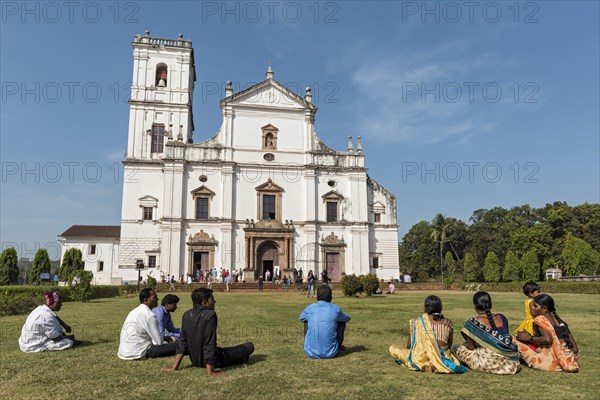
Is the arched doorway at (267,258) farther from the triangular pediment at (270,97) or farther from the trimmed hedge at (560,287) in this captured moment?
the trimmed hedge at (560,287)

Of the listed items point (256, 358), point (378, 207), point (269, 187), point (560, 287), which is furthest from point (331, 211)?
point (256, 358)

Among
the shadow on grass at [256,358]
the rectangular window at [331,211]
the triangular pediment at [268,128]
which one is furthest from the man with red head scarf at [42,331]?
the triangular pediment at [268,128]

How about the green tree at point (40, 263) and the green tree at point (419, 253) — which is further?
the green tree at point (419, 253)

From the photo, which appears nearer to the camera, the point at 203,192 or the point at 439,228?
the point at 203,192

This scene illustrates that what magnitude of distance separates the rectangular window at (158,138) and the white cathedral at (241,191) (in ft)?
0.25

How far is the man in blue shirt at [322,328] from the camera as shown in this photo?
625cm

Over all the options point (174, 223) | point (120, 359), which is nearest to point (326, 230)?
point (174, 223)

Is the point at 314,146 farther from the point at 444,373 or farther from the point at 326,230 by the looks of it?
the point at 444,373

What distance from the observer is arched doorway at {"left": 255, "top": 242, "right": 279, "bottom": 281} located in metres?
32.8

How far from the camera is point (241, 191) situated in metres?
33.3

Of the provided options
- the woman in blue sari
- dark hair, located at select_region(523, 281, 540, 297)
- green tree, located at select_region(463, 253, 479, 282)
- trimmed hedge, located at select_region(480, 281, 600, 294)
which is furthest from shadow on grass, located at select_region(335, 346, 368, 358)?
green tree, located at select_region(463, 253, 479, 282)

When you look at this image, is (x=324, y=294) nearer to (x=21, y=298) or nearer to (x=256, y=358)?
(x=256, y=358)

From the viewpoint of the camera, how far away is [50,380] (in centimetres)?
523

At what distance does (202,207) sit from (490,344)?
2877cm
